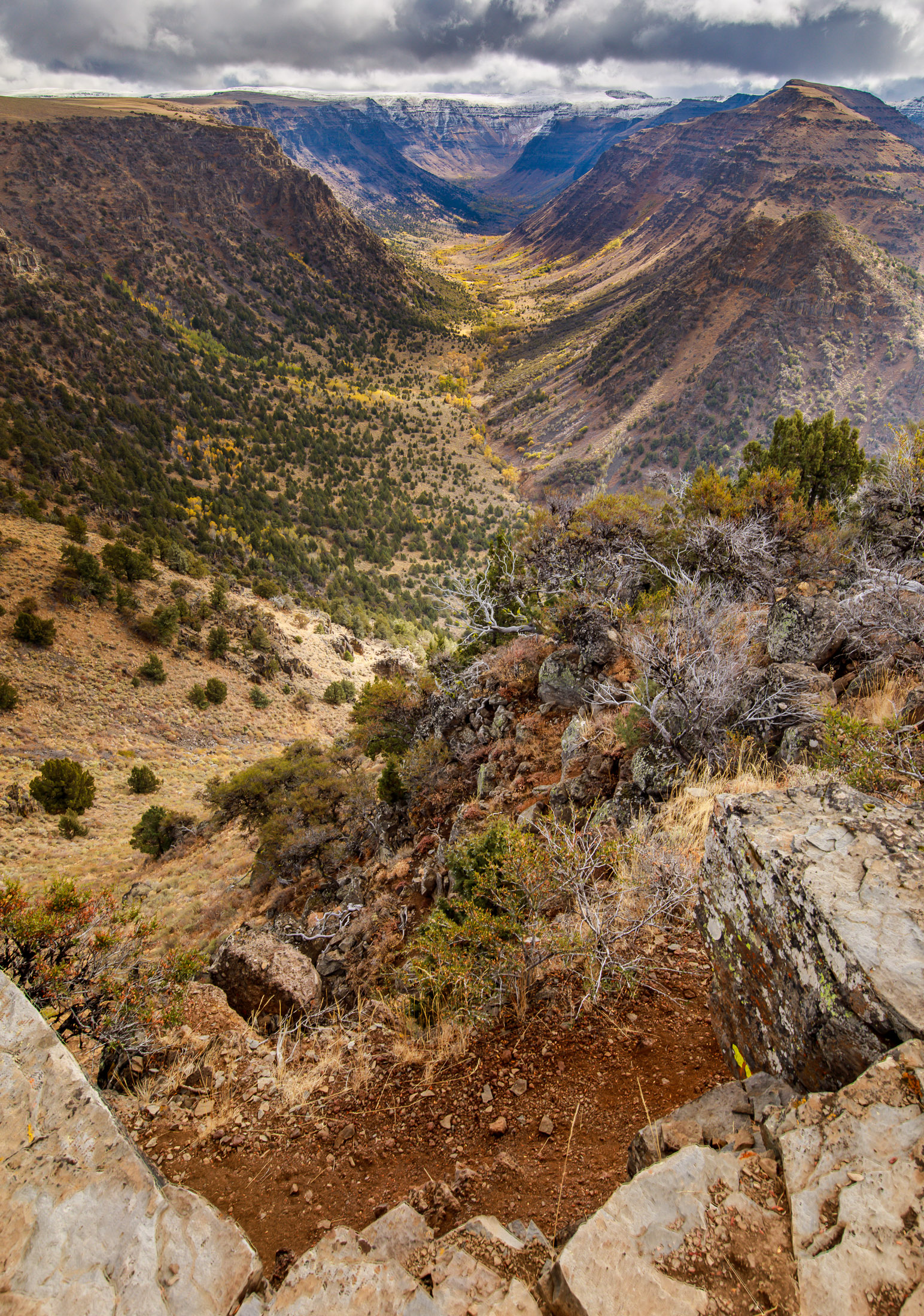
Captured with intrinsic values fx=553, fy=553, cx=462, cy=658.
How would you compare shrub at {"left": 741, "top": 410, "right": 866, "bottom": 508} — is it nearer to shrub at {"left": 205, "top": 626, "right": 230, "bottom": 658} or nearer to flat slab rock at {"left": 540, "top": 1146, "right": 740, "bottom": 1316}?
flat slab rock at {"left": 540, "top": 1146, "right": 740, "bottom": 1316}

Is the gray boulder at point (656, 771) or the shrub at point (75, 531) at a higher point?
the gray boulder at point (656, 771)

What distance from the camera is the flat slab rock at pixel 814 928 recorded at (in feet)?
7.43

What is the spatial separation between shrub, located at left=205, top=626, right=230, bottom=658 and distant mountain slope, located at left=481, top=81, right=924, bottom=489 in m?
47.2

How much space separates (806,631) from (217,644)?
32733 mm

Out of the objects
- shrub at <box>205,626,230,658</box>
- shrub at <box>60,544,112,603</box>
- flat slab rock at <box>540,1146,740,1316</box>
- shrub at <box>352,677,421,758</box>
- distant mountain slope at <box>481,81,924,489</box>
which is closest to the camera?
flat slab rock at <box>540,1146,740,1316</box>

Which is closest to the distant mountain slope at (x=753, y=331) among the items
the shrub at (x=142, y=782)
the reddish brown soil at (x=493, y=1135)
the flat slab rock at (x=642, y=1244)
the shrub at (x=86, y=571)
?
the shrub at (x=86, y=571)

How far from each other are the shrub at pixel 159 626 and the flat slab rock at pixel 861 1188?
114ft

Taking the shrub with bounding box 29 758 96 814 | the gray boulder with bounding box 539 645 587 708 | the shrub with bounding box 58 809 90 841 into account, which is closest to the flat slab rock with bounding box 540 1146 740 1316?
the gray boulder with bounding box 539 645 587 708

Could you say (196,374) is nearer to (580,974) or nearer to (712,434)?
(712,434)

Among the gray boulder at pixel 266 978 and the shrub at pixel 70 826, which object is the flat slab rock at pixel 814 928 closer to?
the gray boulder at pixel 266 978

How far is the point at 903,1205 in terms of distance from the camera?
1706 millimetres

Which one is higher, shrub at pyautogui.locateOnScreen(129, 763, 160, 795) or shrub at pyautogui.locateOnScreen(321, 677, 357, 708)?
shrub at pyautogui.locateOnScreen(321, 677, 357, 708)

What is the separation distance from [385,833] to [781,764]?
8.05 meters

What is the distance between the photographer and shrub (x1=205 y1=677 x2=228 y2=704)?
31.4 metres
